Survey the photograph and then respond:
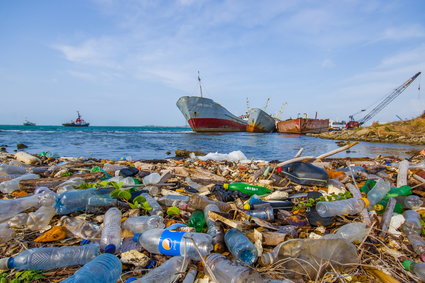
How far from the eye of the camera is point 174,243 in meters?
1.41

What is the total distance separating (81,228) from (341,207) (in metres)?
2.29

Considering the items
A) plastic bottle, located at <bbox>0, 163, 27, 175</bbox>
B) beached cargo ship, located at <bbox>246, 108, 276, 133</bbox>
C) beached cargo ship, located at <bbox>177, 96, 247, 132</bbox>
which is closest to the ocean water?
plastic bottle, located at <bbox>0, 163, 27, 175</bbox>

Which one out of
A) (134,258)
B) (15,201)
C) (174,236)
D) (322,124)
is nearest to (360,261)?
(174,236)

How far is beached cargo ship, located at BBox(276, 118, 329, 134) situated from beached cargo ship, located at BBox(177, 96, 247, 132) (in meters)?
9.27

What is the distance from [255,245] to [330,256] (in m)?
0.48

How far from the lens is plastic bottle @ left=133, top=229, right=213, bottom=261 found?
139cm

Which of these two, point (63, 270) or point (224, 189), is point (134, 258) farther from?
→ point (224, 189)

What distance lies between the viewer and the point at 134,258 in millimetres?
1359

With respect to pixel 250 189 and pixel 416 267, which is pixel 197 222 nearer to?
pixel 250 189

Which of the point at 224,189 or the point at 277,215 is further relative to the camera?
the point at 224,189

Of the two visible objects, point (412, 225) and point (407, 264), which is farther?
point (412, 225)

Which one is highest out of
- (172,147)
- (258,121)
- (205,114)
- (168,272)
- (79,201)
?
(205,114)

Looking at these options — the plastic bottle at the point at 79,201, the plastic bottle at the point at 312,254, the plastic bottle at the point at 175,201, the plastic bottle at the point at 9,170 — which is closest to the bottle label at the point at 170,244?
the plastic bottle at the point at 312,254

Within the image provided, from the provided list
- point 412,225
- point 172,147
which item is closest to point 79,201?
point 412,225
